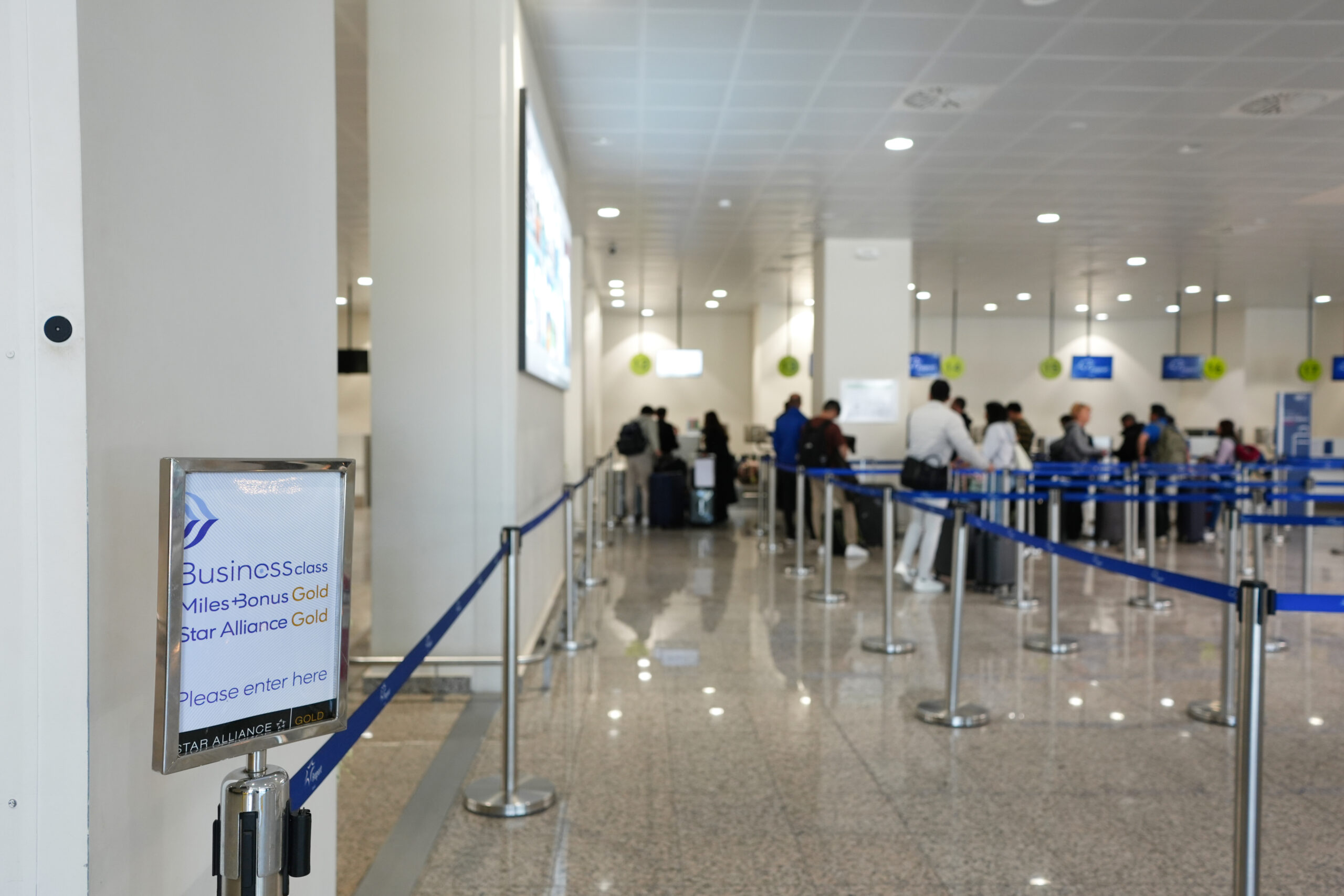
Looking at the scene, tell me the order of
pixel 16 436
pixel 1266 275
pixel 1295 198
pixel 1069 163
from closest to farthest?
pixel 16 436 < pixel 1069 163 < pixel 1295 198 < pixel 1266 275

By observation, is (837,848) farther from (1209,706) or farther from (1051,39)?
(1051,39)

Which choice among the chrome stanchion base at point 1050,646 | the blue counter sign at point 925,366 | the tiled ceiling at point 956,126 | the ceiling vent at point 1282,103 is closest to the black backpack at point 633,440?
the tiled ceiling at point 956,126

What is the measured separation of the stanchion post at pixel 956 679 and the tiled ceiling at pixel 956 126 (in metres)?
2.77

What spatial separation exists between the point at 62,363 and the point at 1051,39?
5.64 metres

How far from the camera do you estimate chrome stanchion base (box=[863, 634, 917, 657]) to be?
5.60m

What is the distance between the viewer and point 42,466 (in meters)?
1.27

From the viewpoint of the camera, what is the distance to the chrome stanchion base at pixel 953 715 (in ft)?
14.0

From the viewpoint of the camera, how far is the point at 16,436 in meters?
1.25

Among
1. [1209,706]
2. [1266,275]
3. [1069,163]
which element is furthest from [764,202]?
[1266,275]

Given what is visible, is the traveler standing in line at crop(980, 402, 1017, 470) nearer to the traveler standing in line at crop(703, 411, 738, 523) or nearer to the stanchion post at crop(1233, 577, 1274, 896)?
the traveler standing in line at crop(703, 411, 738, 523)

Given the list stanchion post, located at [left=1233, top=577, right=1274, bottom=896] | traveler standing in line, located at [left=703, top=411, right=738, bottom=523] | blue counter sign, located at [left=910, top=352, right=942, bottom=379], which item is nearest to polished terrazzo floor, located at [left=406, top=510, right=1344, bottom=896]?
stanchion post, located at [left=1233, top=577, right=1274, bottom=896]

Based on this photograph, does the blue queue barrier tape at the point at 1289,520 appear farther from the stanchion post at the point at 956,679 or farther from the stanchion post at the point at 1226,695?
the stanchion post at the point at 956,679

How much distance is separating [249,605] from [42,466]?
302mm

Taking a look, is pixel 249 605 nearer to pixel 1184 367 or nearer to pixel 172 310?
pixel 172 310
